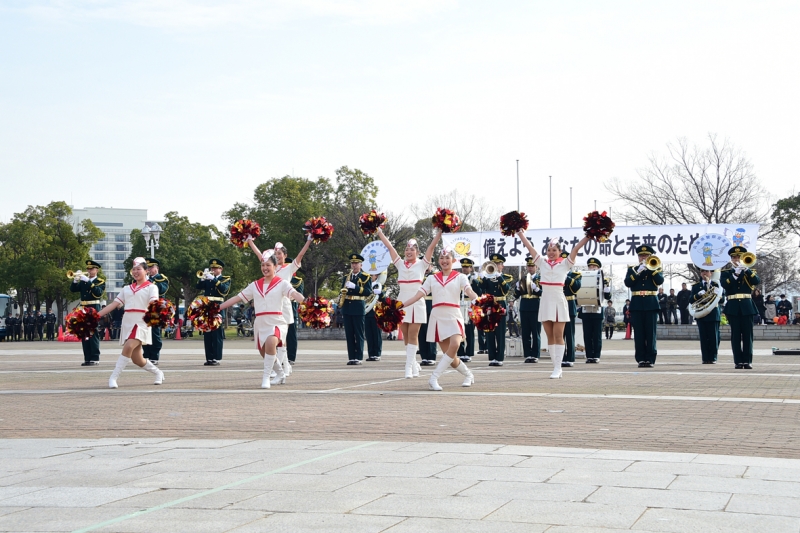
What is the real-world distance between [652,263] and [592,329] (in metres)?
2.42

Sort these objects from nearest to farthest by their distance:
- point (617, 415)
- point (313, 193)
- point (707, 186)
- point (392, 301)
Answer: point (617, 415) < point (392, 301) < point (707, 186) < point (313, 193)

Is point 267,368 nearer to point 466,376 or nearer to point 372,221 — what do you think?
point 466,376

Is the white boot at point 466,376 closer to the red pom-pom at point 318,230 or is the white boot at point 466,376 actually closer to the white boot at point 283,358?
the white boot at point 283,358

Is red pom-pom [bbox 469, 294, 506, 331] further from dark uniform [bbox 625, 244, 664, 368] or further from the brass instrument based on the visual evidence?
the brass instrument

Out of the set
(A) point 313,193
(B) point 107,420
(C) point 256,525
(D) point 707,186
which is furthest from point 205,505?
(A) point 313,193

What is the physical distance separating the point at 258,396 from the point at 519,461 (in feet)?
20.4

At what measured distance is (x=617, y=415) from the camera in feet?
33.3

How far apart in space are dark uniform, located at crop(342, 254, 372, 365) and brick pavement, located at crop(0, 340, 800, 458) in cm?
198

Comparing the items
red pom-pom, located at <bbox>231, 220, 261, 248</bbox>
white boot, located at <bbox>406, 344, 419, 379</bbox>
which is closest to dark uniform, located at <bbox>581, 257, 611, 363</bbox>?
white boot, located at <bbox>406, 344, 419, 379</bbox>

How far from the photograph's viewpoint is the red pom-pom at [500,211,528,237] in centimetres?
1600

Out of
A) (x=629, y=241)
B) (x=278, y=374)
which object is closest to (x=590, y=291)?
(x=278, y=374)

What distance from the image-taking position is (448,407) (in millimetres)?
11078

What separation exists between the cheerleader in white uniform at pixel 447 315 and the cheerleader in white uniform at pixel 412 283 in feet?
5.77

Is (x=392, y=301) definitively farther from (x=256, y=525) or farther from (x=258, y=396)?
(x=256, y=525)
